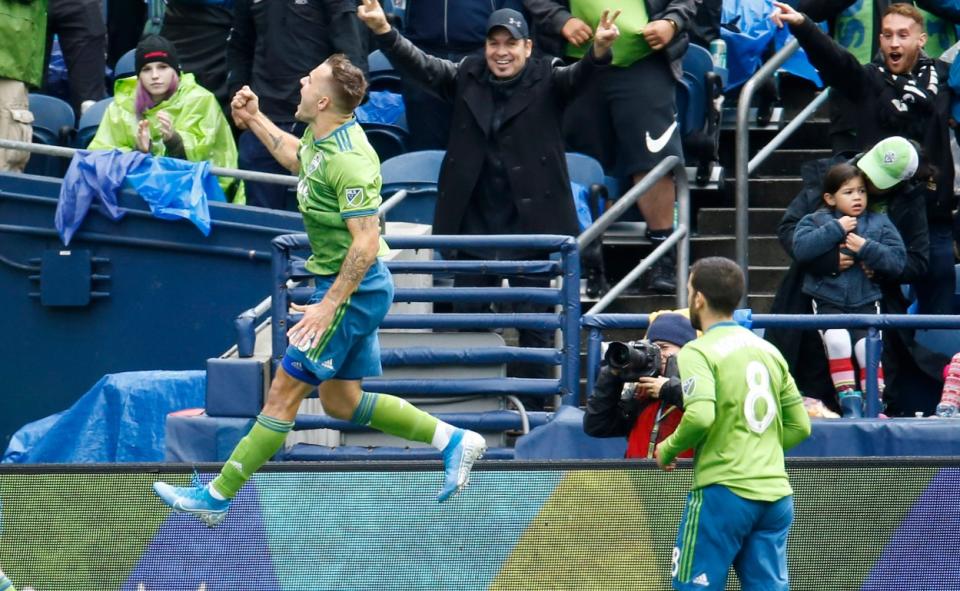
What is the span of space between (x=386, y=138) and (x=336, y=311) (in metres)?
4.66

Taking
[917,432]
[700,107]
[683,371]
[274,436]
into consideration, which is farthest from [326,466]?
[700,107]

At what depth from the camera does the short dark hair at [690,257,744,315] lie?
6375mm

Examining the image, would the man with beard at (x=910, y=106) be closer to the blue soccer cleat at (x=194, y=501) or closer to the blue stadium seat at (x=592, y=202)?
the blue stadium seat at (x=592, y=202)

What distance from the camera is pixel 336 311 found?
687 centimetres

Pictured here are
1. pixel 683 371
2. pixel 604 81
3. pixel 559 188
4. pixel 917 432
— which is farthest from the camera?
pixel 604 81

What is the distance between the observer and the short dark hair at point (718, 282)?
6.38 metres

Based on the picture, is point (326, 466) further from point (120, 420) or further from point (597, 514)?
point (120, 420)

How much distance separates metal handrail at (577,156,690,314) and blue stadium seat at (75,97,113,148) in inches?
137

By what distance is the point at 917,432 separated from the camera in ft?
26.6

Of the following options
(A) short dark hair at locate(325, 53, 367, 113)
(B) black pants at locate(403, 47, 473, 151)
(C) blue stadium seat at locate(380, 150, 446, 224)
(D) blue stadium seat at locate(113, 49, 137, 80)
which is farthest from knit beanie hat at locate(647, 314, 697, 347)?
(D) blue stadium seat at locate(113, 49, 137, 80)

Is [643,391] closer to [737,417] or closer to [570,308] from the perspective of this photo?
[737,417]

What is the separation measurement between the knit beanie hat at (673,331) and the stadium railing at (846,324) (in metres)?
0.78

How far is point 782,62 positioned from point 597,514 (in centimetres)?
506

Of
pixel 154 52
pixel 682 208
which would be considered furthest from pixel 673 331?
pixel 154 52
